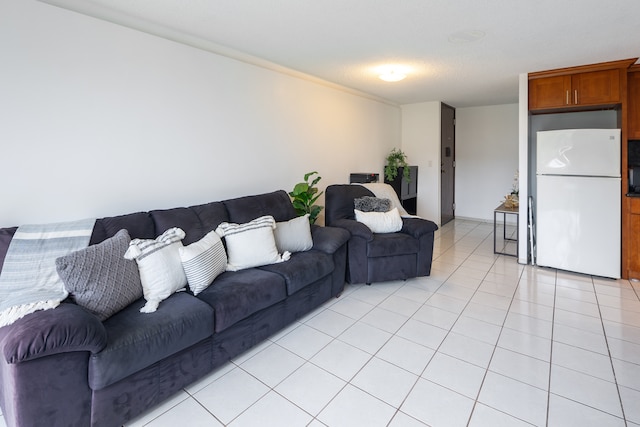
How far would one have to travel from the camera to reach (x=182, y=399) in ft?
6.11

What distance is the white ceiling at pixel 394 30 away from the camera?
88.1 inches

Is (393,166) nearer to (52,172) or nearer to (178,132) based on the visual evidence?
(178,132)

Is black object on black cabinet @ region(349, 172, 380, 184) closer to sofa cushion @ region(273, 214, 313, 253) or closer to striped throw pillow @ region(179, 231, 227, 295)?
sofa cushion @ region(273, 214, 313, 253)

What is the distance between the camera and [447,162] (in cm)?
644

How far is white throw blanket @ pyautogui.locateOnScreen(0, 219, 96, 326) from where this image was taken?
1586mm

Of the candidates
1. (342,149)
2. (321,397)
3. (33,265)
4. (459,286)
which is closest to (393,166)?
(342,149)

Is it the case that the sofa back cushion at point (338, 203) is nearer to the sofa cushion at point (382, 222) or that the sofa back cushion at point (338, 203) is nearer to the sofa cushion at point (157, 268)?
the sofa cushion at point (382, 222)

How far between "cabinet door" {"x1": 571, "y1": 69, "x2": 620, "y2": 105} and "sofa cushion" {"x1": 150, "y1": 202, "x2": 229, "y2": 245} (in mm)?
3982

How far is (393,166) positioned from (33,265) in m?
4.89

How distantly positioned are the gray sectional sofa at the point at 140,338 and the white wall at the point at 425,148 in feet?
12.6

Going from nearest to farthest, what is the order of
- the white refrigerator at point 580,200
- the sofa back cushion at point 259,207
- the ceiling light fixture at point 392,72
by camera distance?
the sofa back cushion at point 259,207 < the white refrigerator at point 580,200 < the ceiling light fixture at point 392,72

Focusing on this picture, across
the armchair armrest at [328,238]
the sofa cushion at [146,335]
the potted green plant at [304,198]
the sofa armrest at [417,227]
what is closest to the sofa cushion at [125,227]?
the sofa cushion at [146,335]

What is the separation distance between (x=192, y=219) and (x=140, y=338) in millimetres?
1103

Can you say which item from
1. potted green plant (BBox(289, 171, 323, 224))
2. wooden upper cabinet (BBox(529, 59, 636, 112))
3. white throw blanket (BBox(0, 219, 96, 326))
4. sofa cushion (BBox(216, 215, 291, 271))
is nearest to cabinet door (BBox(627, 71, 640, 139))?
wooden upper cabinet (BBox(529, 59, 636, 112))
